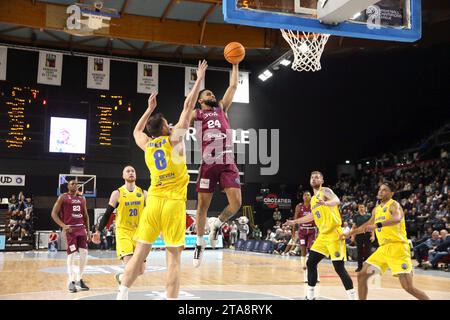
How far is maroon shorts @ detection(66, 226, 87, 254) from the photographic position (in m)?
8.69

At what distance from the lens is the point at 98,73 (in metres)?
22.1

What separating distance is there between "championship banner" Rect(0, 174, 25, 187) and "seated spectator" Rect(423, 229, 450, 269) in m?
16.7

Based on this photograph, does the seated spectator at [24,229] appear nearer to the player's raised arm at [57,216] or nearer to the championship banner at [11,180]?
the championship banner at [11,180]

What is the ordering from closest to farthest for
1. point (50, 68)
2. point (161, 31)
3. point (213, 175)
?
point (213, 175) → point (161, 31) → point (50, 68)

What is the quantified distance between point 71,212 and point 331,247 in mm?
4729

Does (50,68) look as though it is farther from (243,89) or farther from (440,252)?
(440,252)

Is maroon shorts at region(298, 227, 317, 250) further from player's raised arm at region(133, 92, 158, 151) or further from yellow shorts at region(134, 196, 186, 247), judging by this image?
yellow shorts at region(134, 196, 186, 247)

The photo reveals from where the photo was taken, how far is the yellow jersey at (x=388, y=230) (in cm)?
613

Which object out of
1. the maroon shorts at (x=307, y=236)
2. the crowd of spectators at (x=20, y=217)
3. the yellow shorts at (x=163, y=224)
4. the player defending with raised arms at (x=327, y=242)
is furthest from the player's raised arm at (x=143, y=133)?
the crowd of spectators at (x=20, y=217)

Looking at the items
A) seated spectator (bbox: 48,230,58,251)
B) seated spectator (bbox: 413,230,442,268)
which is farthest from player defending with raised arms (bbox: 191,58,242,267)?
seated spectator (bbox: 48,230,58,251)

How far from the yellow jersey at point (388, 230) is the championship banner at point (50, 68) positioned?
59.7 feet

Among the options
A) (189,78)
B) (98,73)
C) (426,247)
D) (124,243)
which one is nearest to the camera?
(124,243)

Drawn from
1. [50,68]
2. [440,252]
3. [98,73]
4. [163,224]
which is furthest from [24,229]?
[163,224]
